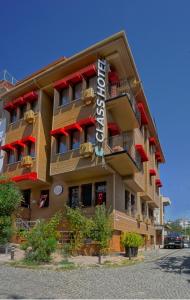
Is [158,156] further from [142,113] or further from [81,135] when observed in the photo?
[81,135]

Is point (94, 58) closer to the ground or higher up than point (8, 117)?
higher up

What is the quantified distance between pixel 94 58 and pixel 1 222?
13.1m

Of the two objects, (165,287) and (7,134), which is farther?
(7,134)

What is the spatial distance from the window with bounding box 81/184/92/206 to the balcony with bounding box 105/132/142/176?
262cm

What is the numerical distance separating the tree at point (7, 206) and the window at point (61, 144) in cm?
543

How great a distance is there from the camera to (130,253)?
2167 centimetres

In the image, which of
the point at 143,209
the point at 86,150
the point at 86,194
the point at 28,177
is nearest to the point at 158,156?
the point at 143,209

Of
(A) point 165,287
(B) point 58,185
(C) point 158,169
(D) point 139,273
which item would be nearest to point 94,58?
(B) point 58,185

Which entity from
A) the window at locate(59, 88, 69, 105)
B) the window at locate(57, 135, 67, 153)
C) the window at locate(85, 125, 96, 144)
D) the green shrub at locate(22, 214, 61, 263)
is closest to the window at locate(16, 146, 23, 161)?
the window at locate(57, 135, 67, 153)

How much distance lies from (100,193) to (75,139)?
4.32m

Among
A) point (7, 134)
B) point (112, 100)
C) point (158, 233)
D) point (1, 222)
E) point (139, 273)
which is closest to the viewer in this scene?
point (139, 273)

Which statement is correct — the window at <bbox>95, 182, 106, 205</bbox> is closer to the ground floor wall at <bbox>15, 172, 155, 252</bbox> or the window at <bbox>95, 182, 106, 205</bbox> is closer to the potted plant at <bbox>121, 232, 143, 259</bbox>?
the ground floor wall at <bbox>15, 172, 155, 252</bbox>

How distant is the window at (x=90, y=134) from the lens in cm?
2509

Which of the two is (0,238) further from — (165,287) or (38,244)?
(165,287)
